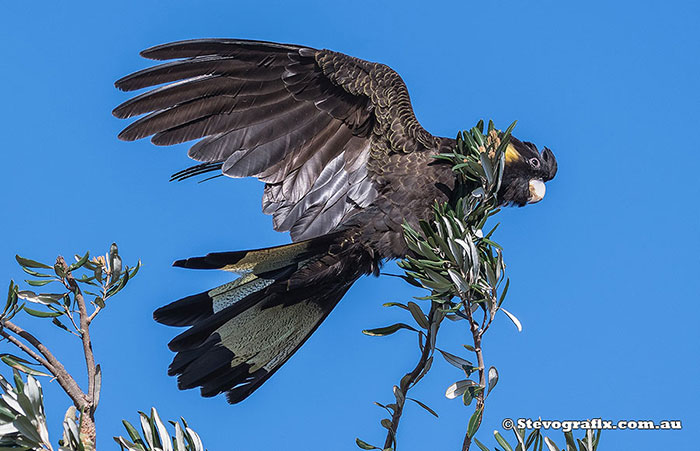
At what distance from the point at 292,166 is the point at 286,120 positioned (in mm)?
286

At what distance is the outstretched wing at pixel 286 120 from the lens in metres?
4.53

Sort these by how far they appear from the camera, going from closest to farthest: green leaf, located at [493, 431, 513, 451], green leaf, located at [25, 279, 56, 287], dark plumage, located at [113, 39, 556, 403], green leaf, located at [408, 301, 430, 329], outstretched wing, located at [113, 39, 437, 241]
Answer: green leaf, located at [493, 431, 513, 451]
green leaf, located at [25, 279, 56, 287]
green leaf, located at [408, 301, 430, 329]
dark plumage, located at [113, 39, 556, 403]
outstretched wing, located at [113, 39, 437, 241]

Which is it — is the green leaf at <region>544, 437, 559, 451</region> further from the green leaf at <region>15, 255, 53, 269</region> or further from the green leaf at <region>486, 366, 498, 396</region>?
the green leaf at <region>15, 255, 53, 269</region>

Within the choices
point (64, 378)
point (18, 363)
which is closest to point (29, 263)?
point (18, 363)

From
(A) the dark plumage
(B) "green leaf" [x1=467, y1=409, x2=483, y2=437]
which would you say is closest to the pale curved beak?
(A) the dark plumage

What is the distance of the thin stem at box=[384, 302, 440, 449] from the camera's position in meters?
3.10

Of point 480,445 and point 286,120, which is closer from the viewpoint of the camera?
point 480,445

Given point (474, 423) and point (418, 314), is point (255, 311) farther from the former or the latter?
point (474, 423)

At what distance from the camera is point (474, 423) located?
2.87m

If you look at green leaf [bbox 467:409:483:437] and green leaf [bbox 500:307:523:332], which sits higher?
green leaf [bbox 500:307:523:332]

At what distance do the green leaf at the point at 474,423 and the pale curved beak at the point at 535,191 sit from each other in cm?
235

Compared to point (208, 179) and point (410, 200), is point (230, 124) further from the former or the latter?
point (410, 200)

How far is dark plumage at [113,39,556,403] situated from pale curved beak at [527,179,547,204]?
0.03ft

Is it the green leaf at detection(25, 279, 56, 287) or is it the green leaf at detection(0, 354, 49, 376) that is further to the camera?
the green leaf at detection(25, 279, 56, 287)
